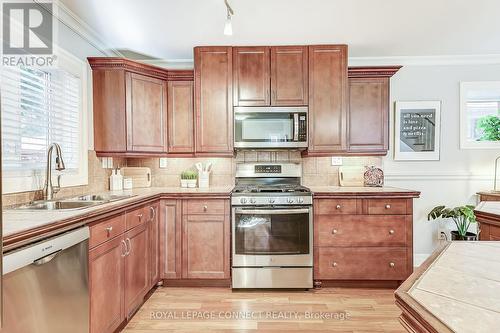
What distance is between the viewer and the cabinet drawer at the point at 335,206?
8.94 ft

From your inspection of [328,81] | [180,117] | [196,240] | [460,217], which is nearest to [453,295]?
[196,240]

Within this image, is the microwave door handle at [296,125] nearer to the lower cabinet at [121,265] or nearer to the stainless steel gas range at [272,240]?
the stainless steel gas range at [272,240]

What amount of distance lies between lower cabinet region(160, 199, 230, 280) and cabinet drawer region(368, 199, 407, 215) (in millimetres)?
1375

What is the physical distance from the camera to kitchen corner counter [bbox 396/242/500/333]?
0.53m

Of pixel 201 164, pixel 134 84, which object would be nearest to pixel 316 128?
pixel 201 164

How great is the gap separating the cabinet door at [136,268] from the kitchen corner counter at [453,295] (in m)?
1.95

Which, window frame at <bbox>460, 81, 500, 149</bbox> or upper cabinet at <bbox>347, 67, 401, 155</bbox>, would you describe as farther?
window frame at <bbox>460, 81, 500, 149</bbox>

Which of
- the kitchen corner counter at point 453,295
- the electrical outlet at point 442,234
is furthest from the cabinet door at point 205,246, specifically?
the electrical outlet at point 442,234

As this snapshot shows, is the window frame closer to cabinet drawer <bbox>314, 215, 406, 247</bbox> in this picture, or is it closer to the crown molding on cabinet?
cabinet drawer <bbox>314, 215, 406, 247</bbox>

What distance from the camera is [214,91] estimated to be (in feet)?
9.82

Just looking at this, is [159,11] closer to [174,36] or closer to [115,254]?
[174,36]

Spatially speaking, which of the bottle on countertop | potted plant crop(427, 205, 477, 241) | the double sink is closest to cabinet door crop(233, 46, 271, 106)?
the bottle on countertop

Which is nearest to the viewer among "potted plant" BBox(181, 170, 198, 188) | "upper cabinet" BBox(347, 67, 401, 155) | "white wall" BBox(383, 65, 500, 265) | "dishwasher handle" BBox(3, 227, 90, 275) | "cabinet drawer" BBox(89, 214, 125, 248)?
"dishwasher handle" BBox(3, 227, 90, 275)

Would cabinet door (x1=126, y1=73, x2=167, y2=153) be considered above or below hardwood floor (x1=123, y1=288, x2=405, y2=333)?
above
